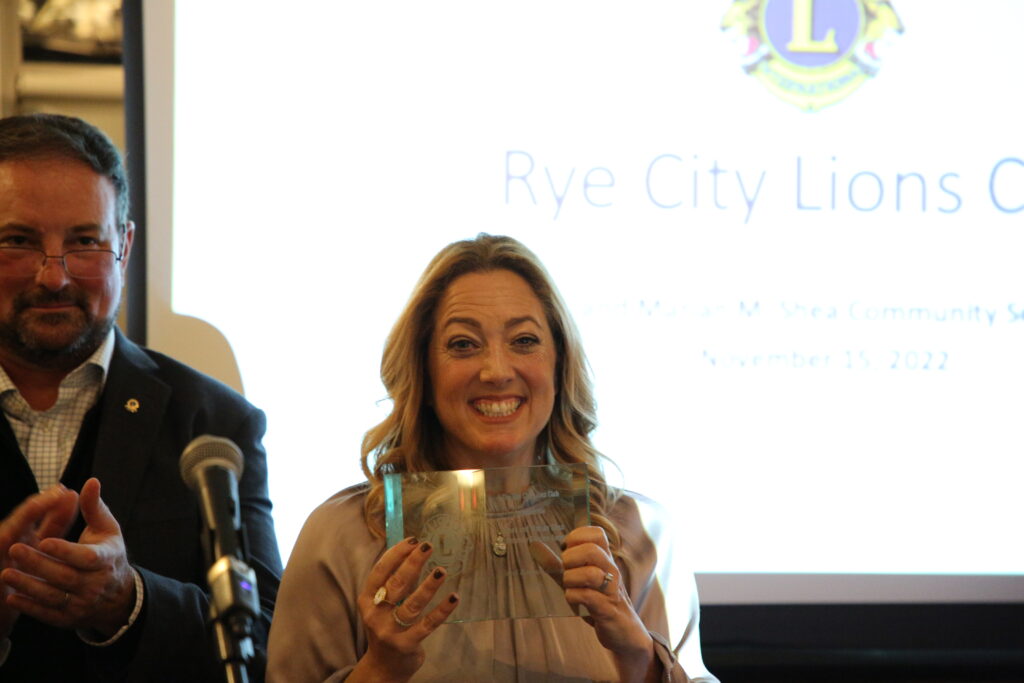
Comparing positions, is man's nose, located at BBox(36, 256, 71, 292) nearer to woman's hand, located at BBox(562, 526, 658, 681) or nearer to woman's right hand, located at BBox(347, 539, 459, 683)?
woman's right hand, located at BBox(347, 539, 459, 683)

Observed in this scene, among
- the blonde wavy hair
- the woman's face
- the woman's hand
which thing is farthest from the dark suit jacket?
the woman's hand

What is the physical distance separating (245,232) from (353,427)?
69 centimetres

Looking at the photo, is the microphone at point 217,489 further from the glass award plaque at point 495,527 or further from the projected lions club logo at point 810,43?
the projected lions club logo at point 810,43

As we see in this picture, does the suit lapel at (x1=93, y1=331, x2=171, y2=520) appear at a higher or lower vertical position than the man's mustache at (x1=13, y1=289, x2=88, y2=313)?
lower

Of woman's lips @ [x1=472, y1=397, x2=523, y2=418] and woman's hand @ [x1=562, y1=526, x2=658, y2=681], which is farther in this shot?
woman's lips @ [x1=472, y1=397, x2=523, y2=418]

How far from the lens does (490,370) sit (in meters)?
2.38

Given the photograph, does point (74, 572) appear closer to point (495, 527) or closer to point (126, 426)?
point (126, 426)

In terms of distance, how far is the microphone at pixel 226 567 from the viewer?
1365 mm

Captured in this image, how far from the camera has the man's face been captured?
2506mm

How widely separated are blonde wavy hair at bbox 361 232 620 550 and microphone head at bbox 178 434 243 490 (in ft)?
3.09

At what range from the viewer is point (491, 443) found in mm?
2379

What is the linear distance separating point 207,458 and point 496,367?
992 millimetres

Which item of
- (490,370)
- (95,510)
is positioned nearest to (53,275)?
(95,510)

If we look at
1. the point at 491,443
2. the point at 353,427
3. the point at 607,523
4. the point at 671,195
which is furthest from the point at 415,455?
the point at 671,195
